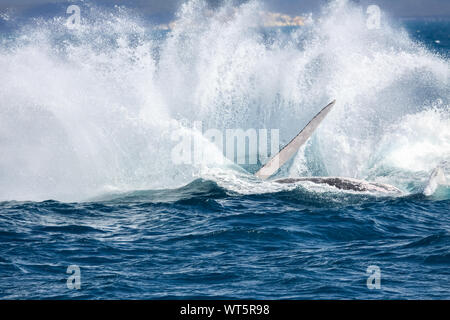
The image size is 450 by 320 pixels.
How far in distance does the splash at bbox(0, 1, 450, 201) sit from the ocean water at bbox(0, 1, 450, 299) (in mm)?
70

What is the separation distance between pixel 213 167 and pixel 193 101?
189 inches

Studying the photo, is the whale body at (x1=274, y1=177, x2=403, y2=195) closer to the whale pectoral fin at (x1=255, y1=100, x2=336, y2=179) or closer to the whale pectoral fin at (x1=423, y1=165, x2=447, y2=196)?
the whale pectoral fin at (x1=423, y1=165, x2=447, y2=196)

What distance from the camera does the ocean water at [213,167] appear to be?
1113cm

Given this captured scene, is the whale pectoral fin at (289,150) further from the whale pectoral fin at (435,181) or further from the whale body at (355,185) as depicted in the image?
the whale pectoral fin at (435,181)

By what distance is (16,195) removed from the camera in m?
18.9

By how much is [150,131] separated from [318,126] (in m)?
6.54

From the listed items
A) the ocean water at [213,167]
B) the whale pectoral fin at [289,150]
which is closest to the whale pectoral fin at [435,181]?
the ocean water at [213,167]

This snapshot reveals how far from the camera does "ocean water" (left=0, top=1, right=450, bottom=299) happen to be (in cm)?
1113

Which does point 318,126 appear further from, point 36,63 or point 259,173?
point 36,63

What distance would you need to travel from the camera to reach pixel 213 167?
21.4 meters

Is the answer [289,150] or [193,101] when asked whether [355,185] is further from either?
[193,101]

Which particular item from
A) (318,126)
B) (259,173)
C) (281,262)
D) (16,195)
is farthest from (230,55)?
(281,262)

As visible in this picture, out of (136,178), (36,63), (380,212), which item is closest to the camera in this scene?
(380,212)

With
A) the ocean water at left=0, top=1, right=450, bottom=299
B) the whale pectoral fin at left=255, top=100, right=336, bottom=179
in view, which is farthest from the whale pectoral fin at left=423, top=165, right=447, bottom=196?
the whale pectoral fin at left=255, top=100, right=336, bottom=179
